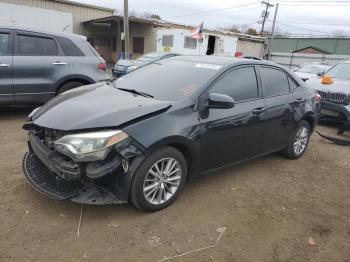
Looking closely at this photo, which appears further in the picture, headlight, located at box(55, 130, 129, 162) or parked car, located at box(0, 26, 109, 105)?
parked car, located at box(0, 26, 109, 105)

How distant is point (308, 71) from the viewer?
509 inches

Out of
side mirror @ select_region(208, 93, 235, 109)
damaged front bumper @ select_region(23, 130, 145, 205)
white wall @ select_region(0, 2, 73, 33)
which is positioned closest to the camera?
damaged front bumper @ select_region(23, 130, 145, 205)

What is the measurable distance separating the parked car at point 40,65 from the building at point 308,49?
30.4 m

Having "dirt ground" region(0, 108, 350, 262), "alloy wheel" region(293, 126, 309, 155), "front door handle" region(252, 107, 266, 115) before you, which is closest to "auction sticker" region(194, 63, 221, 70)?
"front door handle" region(252, 107, 266, 115)

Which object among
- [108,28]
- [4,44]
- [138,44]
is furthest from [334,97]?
[108,28]

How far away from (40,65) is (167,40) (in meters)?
19.6

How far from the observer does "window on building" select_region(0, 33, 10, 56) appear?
609 cm

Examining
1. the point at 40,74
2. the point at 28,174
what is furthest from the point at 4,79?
the point at 28,174

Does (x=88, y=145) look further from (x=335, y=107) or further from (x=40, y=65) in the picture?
(x=335, y=107)

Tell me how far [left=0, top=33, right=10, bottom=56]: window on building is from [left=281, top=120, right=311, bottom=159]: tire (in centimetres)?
520

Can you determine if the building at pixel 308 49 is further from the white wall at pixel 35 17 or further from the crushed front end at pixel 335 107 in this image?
the crushed front end at pixel 335 107

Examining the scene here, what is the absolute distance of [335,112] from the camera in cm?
770

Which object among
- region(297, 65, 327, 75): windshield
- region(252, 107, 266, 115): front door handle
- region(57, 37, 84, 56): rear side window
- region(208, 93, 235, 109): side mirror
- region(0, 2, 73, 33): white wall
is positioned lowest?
region(297, 65, 327, 75): windshield

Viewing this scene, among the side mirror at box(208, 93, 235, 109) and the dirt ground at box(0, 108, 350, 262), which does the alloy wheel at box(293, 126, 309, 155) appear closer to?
the dirt ground at box(0, 108, 350, 262)
